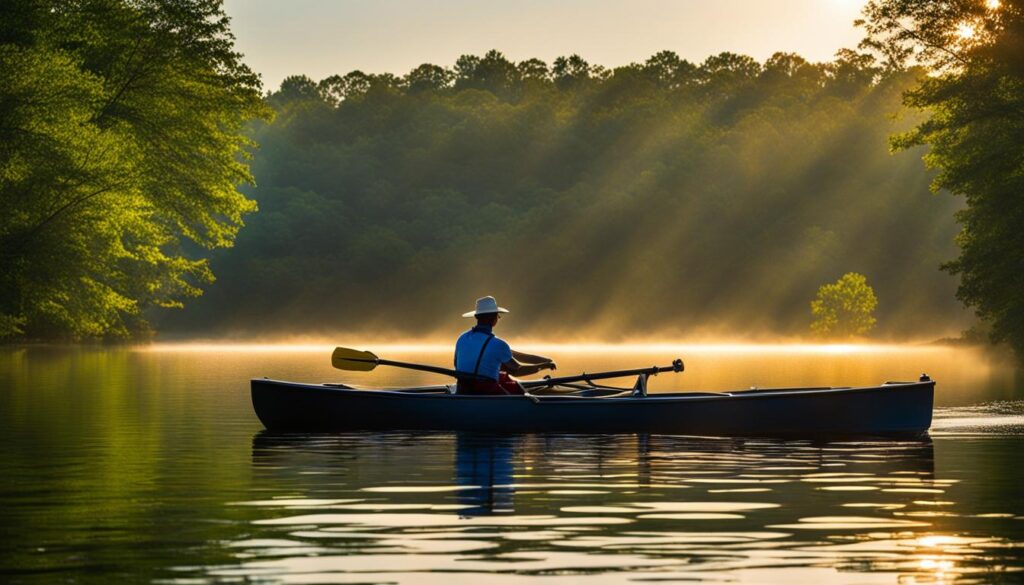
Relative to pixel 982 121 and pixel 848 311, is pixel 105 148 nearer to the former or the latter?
pixel 982 121

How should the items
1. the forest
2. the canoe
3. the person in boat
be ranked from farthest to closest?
the forest → the canoe → the person in boat

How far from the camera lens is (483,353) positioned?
78.8 ft

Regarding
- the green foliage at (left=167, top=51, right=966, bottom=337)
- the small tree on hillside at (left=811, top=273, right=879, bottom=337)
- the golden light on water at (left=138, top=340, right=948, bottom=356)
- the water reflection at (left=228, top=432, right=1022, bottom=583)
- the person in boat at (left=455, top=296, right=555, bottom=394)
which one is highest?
the green foliage at (left=167, top=51, right=966, bottom=337)

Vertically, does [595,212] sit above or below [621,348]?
above

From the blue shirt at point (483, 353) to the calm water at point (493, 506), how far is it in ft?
3.29

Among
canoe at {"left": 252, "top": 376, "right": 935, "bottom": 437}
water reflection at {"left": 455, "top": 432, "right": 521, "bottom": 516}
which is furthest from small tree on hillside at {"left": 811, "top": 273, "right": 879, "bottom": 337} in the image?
water reflection at {"left": 455, "top": 432, "right": 521, "bottom": 516}

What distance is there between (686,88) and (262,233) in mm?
48750

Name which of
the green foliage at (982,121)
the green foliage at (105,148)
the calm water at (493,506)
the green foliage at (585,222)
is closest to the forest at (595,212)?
the green foliage at (585,222)

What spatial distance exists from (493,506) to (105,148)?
32463mm

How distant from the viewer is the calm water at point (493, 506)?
1138cm

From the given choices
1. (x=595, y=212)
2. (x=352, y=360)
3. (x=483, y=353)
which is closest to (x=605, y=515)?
(x=483, y=353)

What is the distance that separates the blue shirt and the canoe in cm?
48

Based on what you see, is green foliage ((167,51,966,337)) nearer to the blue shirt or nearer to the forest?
the forest

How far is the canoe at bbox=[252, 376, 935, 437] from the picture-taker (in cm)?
2395
